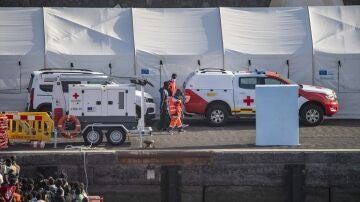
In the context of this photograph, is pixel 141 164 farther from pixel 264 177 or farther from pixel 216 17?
pixel 216 17

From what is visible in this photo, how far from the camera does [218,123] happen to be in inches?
1029

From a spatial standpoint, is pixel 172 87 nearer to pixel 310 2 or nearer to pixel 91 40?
pixel 91 40

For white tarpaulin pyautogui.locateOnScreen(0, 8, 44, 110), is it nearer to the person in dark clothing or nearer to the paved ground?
the paved ground

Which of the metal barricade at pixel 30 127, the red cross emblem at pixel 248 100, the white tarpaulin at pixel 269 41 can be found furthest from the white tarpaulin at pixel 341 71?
the metal barricade at pixel 30 127

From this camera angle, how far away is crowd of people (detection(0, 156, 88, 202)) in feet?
55.2

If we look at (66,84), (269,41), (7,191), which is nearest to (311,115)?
(269,41)

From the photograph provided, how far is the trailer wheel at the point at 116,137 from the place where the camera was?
22.1 meters

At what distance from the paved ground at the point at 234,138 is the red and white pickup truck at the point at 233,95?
45cm

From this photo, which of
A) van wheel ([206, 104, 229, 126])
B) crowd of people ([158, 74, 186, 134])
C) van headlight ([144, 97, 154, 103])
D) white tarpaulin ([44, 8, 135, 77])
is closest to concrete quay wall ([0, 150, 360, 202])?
crowd of people ([158, 74, 186, 134])

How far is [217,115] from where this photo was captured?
26109 millimetres

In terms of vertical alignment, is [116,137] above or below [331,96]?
below

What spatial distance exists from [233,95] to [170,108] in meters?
2.23

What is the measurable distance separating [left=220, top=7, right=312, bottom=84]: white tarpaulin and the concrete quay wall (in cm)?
782

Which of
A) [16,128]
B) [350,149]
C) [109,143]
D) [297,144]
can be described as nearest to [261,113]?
[297,144]
